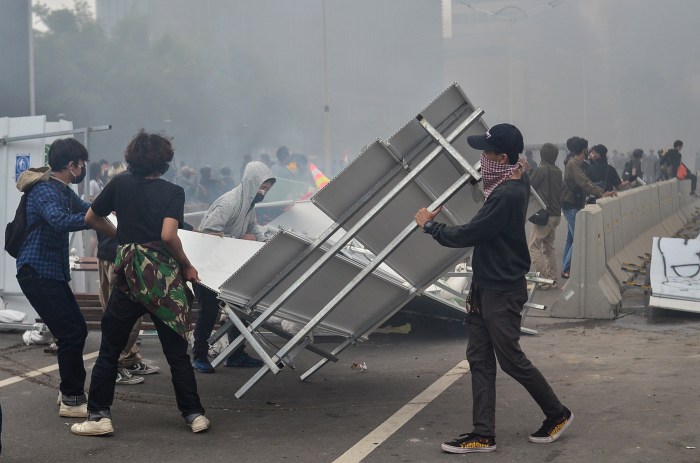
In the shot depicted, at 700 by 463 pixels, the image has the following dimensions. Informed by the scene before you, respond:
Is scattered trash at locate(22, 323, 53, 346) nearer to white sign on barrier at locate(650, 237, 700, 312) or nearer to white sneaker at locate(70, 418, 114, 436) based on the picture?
white sneaker at locate(70, 418, 114, 436)

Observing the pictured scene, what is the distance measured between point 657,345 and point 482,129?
116 inches

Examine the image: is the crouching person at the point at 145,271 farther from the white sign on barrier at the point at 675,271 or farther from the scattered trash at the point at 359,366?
the white sign on barrier at the point at 675,271

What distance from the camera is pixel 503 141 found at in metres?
4.69

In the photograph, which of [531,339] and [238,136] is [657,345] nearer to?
[531,339]

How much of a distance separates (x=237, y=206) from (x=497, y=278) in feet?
9.87

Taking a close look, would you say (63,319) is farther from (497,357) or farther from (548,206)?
(548,206)

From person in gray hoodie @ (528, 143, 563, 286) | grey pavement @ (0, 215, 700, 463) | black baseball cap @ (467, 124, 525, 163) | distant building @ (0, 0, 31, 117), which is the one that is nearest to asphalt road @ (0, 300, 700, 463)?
grey pavement @ (0, 215, 700, 463)

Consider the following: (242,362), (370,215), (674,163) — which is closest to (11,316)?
(242,362)

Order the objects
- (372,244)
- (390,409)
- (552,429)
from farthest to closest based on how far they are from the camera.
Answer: (390,409) < (372,244) < (552,429)

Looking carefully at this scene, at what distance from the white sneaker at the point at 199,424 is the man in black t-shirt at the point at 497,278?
1.40 m

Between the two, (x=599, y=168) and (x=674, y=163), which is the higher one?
(x=599, y=168)

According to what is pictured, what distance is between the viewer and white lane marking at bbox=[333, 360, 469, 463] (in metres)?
4.82

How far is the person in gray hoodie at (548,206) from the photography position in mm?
11445

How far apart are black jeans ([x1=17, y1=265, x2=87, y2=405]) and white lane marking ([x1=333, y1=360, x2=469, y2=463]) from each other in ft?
6.06
